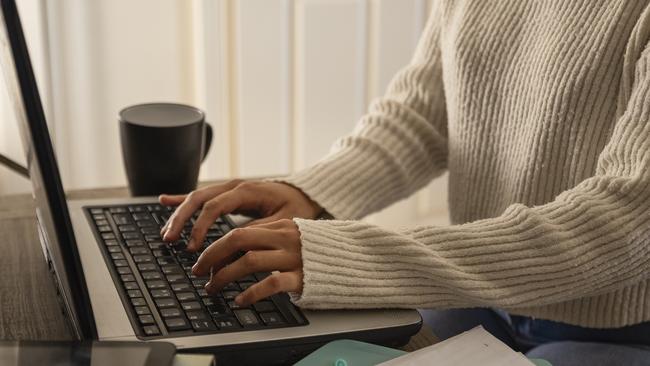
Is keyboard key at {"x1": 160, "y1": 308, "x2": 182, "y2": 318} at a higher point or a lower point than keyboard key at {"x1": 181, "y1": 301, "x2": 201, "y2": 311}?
higher

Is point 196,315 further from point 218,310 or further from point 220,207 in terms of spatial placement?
point 220,207

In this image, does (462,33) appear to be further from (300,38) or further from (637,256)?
(300,38)

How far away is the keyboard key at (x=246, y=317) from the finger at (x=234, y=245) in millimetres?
65

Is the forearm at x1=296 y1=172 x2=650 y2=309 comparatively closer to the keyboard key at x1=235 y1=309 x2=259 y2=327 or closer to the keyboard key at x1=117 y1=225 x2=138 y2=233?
the keyboard key at x1=235 y1=309 x2=259 y2=327

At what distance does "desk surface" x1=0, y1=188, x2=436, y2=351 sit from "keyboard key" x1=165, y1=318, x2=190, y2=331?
0.35ft

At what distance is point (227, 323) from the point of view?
76cm

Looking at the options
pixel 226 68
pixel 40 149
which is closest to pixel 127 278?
pixel 40 149

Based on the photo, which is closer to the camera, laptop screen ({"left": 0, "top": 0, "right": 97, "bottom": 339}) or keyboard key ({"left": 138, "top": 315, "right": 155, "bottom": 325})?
laptop screen ({"left": 0, "top": 0, "right": 97, "bottom": 339})

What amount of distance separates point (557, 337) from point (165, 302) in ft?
1.61

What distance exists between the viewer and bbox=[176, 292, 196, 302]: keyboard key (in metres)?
0.81

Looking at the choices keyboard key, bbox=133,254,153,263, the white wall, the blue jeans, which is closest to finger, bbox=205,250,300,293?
keyboard key, bbox=133,254,153,263

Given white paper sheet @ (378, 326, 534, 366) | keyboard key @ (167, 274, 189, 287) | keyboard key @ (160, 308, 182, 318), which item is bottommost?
white paper sheet @ (378, 326, 534, 366)

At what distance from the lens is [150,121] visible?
1144mm

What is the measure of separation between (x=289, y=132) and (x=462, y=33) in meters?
1.02
